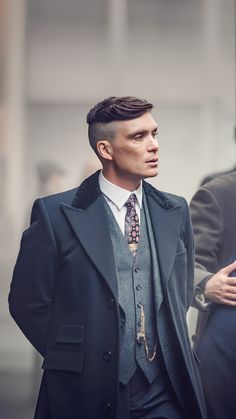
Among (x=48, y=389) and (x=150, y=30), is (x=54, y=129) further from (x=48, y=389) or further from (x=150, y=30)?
(x=48, y=389)

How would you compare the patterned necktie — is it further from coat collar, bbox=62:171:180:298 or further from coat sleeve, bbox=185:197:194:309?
coat sleeve, bbox=185:197:194:309

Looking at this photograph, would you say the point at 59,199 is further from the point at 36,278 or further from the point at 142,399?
the point at 142,399

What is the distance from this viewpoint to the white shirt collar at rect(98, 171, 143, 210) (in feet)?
13.9

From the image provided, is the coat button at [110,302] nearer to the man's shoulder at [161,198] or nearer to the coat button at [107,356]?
the coat button at [107,356]

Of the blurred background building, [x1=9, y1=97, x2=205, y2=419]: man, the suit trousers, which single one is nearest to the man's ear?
[x1=9, y1=97, x2=205, y2=419]: man

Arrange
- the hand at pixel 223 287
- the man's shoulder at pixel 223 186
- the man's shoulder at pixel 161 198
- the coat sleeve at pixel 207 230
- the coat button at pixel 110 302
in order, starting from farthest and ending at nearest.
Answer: the man's shoulder at pixel 223 186
the coat sleeve at pixel 207 230
the hand at pixel 223 287
the man's shoulder at pixel 161 198
the coat button at pixel 110 302

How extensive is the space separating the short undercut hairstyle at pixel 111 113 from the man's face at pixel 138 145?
2cm

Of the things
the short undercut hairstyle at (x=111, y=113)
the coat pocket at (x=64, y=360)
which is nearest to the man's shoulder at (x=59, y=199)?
the short undercut hairstyle at (x=111, y=113)

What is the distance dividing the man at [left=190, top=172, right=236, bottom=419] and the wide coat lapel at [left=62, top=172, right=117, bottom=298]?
0.67 m

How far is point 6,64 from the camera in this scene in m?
16.7

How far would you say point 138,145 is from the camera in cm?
420

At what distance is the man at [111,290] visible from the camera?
416cm

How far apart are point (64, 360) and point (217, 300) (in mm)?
791

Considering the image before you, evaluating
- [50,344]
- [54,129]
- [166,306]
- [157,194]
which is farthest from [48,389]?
[54,129]
